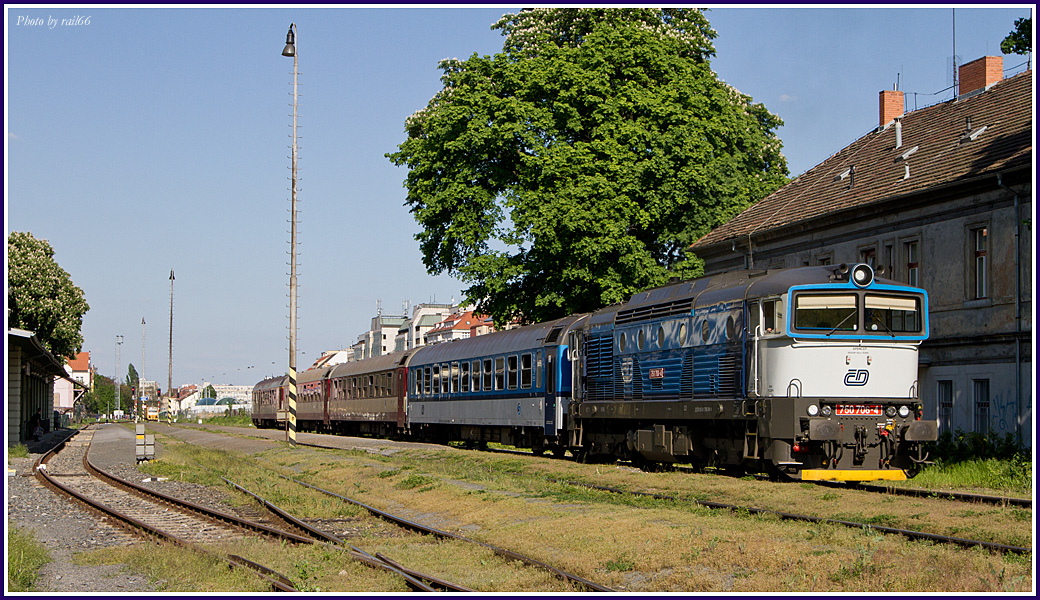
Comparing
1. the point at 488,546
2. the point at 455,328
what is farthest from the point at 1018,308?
the point at 455,328

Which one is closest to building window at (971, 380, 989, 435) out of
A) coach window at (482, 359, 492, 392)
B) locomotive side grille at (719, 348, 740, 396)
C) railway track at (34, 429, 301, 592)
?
locomotive side grille at (719, 348, 740, 396)

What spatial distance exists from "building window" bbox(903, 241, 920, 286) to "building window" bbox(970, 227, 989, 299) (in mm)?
1910

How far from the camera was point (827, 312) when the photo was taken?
18.3m

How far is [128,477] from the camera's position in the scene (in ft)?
86.9

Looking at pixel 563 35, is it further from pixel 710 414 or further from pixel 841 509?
pixel 841 509

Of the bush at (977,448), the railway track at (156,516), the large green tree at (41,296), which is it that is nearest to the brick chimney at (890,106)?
the bush at (977,448)

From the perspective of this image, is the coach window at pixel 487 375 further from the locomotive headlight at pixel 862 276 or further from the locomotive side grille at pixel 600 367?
the locomotive headlight at pixel 862 276

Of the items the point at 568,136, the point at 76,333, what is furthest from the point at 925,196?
the point at 76,333

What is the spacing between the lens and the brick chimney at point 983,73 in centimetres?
3288

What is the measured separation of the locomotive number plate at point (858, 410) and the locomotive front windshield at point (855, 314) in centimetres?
121

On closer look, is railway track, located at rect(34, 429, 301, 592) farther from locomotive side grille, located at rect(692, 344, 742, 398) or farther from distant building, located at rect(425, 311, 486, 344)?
distant building, located at rect(425, 311, 486, 344)

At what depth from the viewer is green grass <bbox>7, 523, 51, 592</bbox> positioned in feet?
36.1

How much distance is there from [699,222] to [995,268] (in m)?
13.9

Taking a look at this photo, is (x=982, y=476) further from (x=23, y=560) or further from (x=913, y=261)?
(x=23, y=560)
